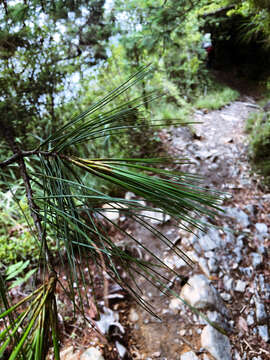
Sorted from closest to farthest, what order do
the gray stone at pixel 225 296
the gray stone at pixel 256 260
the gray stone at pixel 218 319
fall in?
the gray stone at pixel 218 319 < the gray stone at pixel 225 296 < the gray stone at pixel 256 260

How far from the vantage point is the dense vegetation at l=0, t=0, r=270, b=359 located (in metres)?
0.40

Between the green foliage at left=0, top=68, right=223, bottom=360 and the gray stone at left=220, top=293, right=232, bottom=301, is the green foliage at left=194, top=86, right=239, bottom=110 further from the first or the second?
the green foliage at left=0, top=68, right=223, bottom=360

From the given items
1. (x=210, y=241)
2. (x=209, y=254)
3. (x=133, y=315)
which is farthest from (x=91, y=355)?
(x=210, y=241)

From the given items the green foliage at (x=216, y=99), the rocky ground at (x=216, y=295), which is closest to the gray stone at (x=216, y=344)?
the rocky ground at (x=216, y=295)

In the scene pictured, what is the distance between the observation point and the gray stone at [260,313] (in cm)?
136

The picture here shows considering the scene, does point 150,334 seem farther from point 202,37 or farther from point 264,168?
point 202,37

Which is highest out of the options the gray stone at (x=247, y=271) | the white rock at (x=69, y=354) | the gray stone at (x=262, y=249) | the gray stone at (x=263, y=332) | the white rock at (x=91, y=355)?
the white rock at (x=69, y=354)

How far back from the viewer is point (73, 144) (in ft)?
1.76

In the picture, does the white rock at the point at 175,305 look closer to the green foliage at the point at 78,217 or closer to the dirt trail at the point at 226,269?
the dirt trail at the point at 226,269

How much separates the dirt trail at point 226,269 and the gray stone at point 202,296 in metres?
0.07

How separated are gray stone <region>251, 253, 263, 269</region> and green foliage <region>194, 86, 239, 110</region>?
3421mm

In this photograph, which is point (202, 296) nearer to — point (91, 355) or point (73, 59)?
point (91, 355)

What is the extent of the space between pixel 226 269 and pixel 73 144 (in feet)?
5.38

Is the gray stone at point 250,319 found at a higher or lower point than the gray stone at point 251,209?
lower
